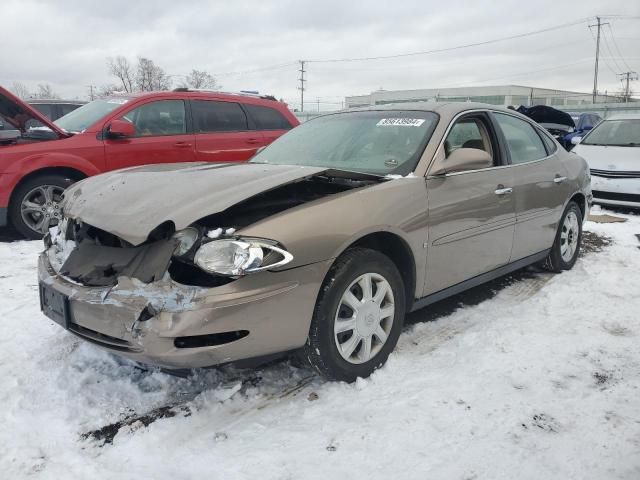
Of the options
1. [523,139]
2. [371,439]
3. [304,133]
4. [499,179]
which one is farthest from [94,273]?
[523,139]

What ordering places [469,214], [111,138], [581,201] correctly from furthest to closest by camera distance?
[111,138]
[581,201]
[469,214]

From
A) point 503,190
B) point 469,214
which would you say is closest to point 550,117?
point 503,190

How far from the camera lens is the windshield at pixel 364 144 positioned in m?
3.33

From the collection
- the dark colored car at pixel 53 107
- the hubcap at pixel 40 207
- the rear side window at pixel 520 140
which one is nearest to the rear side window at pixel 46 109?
the dark colored car at pixel 53 107

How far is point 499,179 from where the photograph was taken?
12.3 feet

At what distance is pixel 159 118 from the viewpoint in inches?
255

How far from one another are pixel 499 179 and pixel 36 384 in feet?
10.5

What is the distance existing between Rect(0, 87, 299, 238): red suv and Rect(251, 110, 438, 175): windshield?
8.63 ft

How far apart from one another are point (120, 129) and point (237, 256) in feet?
13.9

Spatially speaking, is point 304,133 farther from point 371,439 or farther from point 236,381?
point 371,439

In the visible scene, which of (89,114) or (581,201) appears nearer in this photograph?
(581,201)

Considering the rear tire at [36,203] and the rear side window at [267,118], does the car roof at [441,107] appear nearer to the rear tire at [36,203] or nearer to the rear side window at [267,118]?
the rear side window at [267,118]

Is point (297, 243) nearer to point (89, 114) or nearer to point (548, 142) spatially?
point (548, 142)

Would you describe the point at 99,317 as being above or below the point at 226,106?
below
